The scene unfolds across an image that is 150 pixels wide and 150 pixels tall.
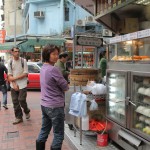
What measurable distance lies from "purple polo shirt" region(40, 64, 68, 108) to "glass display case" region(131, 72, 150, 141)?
104cm

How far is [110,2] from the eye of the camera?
6.02 meters

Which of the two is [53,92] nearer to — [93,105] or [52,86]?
[52,86]

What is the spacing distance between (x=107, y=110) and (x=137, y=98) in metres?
0.95

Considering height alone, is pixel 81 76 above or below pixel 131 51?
below

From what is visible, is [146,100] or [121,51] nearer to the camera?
[146,100]

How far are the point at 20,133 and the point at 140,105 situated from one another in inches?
121

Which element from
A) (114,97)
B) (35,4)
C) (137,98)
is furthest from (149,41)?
(35,4)

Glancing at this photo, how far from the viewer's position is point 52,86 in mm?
4062

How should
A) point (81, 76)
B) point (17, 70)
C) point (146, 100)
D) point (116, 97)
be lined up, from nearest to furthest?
point (146, 100) → point (116, 97) → point (81, 76) → point (17, 70)

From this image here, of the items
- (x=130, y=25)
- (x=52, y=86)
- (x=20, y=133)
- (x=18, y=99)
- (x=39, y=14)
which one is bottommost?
(x=20, y=133)

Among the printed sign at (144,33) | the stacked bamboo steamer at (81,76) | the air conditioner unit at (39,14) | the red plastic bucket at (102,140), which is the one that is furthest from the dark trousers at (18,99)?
the air conditioner unit at (39,14)

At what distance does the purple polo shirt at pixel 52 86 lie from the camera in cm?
401

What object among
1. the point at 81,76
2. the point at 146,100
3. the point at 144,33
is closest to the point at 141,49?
the point at 144,33

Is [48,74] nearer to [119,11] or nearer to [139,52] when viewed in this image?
[139,52]
